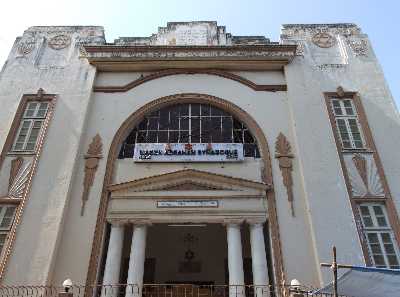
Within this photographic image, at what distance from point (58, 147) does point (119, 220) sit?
12.0ft

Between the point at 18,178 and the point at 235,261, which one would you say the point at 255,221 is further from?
the point at 18,178

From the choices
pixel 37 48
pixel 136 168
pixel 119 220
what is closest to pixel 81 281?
pixel 119 220

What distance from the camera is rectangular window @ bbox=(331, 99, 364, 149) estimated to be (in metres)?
15.1

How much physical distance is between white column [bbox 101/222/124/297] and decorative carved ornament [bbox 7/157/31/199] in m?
3.43

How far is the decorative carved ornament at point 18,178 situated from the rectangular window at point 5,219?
1.27ft

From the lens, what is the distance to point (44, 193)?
13.6 m

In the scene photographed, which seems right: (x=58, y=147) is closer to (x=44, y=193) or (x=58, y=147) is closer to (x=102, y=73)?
(x=44, y=193)

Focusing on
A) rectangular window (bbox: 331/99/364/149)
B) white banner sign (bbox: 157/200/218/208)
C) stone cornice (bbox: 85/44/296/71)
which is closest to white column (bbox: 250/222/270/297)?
white banner sign (bbox: 157/200/218/208)

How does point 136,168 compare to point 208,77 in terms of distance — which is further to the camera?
point 208,77

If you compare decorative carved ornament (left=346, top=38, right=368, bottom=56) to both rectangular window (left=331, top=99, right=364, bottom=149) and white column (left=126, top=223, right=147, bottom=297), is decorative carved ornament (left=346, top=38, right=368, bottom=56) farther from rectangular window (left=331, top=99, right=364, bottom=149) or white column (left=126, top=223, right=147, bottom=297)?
white column (left=126, top=223, right=147, bottom=297)

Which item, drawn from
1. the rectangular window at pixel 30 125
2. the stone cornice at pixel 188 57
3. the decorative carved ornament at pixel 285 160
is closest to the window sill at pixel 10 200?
the rectangular window at pixel 30 125

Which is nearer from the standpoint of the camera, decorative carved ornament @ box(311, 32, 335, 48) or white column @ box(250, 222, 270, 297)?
white column @ box(250, 222, 270, 297)

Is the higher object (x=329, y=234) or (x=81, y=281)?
(x=329, y=234)

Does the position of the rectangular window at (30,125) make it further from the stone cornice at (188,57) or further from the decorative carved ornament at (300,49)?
the decorative carved ornament at (300,49)
